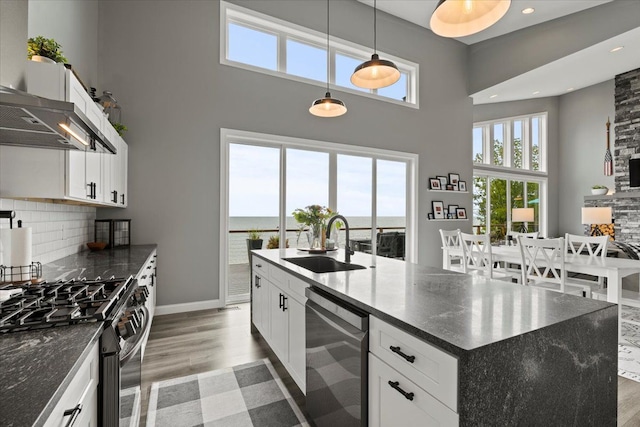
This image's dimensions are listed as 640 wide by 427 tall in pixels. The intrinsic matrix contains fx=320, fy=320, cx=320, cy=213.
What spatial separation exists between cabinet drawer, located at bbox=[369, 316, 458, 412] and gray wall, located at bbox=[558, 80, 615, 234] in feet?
31.1

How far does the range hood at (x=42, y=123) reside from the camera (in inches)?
43.6

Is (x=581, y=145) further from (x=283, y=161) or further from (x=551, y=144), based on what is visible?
(x=283, y=161)

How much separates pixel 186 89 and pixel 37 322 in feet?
11.9

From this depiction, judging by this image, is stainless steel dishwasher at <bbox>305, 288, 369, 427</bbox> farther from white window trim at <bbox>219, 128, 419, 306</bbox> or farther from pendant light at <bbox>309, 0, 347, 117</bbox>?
white window trim at <bbox>219, 128, 419, 306</bbox>

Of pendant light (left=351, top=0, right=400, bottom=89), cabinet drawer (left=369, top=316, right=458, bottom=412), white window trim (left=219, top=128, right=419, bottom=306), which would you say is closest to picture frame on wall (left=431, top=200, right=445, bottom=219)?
white window trim (left=219, top=128, right=419, bottom=306)

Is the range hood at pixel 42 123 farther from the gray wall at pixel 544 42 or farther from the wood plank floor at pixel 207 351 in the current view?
the gray wall at pixel 544 42

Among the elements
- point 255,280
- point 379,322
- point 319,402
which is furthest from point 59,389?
point 255,280

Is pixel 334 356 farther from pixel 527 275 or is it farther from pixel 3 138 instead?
pixel 527 275

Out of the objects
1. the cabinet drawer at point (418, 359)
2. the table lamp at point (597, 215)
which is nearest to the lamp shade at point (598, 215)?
the table lamp at point (597, 215)

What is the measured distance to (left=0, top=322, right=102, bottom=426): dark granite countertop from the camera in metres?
0.62

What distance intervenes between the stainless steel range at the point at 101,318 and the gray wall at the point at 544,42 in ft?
22.1

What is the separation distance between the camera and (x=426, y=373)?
40.1 inches

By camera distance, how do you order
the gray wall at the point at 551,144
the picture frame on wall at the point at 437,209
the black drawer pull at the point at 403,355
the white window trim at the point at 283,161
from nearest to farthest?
the black drawer pull at the point at 403,355, the white window trim at the point at 283,161, the picture frame on wall at the point at 437,209, the gray wall at the point at 551,144

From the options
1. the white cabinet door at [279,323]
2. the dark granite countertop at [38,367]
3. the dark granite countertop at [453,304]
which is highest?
the dark granite countertop at [453,304]
